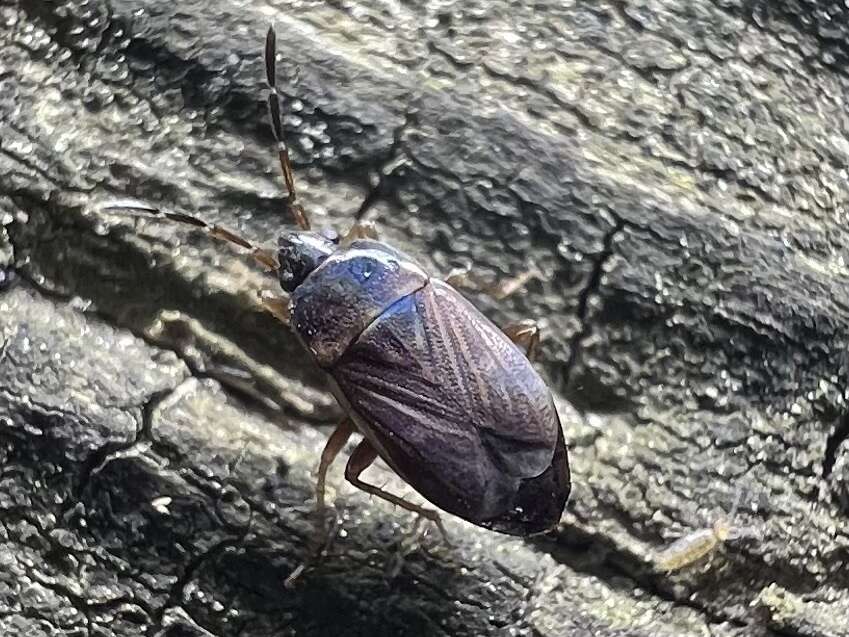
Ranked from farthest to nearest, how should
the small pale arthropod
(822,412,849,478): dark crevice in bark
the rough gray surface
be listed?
(822,412,849,478): dark crevice in bark, the small pale arthropod, the rough gray surface

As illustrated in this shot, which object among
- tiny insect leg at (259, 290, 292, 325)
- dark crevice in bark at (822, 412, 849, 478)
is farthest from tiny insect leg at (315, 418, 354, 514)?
dark crevice in bark at (822, 412, 849, 478)

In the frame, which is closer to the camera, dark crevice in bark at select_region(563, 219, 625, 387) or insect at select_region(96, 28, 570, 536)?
insect at select_region(96, 28, 570, 536)

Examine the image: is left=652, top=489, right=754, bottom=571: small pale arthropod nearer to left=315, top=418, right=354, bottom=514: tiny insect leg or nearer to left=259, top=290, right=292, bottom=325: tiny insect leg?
left=315, top=418, right=354, bottom=514: tiny insect leg

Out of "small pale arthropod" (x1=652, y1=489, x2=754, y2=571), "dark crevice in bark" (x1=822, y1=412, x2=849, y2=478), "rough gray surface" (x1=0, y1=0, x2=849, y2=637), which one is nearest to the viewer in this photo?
"rough gray surface" (x1=0, y1=0, x2=849, y2=637)

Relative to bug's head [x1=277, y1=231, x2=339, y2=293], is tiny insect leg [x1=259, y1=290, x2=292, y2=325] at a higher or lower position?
lower

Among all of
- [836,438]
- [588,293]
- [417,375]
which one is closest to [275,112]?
[417,375]

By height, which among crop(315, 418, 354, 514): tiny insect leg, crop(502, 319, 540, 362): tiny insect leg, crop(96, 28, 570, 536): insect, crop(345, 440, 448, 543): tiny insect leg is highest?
crop(502, 319, 540, 362): tiny insect leg

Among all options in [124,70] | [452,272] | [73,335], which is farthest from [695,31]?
[73,335]

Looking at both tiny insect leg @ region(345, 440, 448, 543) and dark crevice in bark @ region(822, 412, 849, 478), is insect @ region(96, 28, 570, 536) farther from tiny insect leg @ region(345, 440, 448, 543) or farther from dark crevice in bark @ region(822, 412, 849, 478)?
dark crevice in bark @ region(822, 412, 849, 478)
